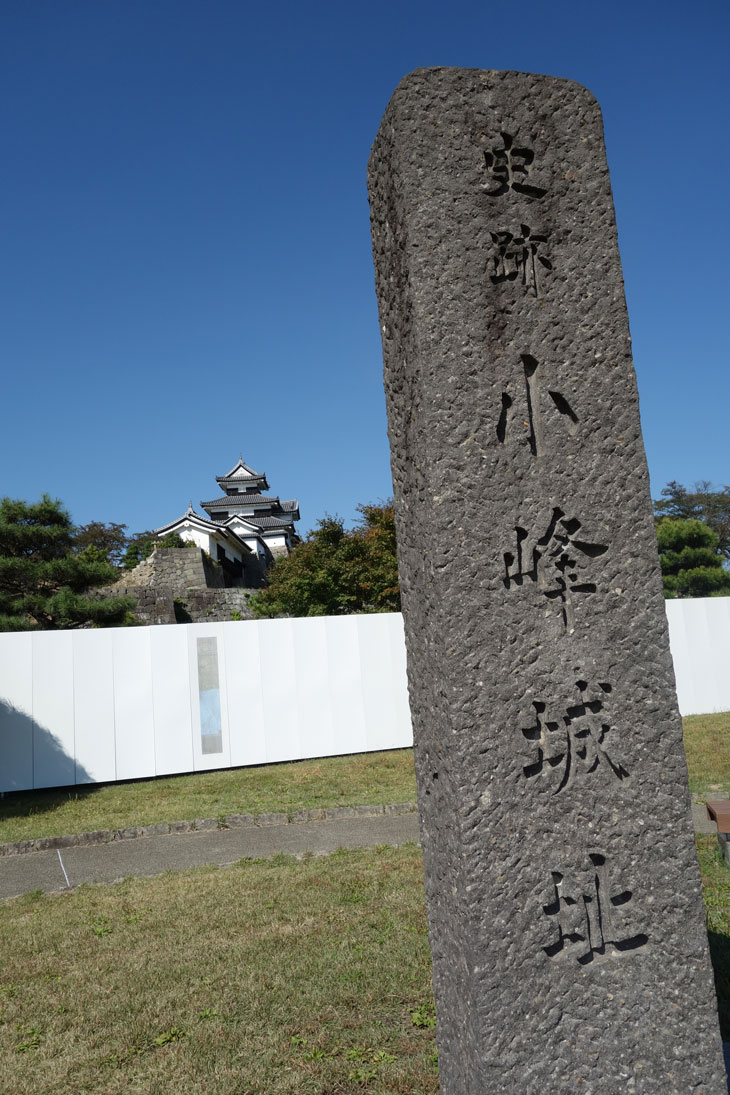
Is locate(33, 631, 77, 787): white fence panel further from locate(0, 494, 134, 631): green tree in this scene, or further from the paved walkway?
locate(0, 494, 134, 631): green tree

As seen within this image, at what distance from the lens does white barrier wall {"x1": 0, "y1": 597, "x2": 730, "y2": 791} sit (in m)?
8.91

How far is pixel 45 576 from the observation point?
1628 centimetres

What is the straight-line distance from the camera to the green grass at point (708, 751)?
7.02 metres

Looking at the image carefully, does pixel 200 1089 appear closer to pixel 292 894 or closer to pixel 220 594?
pixel 292 894

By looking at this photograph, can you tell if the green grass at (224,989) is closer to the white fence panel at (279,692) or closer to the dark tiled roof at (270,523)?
the white fence panel at (279,692)

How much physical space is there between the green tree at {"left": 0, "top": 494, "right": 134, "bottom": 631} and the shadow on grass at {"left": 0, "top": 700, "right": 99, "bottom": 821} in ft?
22.3

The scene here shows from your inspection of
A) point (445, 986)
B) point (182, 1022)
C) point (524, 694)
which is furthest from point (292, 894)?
point (524, 694)

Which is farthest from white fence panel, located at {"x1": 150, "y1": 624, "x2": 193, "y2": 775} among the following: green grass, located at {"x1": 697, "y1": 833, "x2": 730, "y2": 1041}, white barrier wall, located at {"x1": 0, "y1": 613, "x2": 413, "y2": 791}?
green grass, located at {"x1": 697, "y1": 833, "x2": 730, "y2": 1041}

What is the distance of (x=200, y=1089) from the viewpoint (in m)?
2.41

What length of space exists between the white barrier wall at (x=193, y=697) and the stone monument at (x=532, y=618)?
769 cm

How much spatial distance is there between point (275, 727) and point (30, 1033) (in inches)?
265

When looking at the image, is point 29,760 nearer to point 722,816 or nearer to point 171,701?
A: point 171,701

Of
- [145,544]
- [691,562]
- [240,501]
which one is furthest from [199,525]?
[691,562]

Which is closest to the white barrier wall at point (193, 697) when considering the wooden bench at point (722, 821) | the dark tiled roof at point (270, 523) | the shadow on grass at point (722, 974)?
the wooden bench at point (722, 821)
